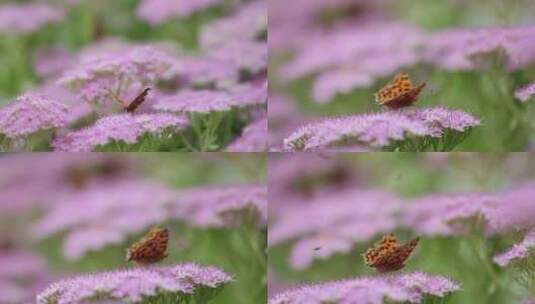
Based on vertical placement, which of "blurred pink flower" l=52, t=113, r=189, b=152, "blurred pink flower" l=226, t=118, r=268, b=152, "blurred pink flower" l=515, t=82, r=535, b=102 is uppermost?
"blurred pink flower" l=515, t=82, r=535, b=102

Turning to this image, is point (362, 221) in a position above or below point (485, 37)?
below

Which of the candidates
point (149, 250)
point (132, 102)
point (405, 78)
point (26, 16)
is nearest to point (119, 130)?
point (132, 102)

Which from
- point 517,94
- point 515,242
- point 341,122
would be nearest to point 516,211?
point 515,242

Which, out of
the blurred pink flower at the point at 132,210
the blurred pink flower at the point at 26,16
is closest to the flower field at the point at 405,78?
Answer: the blurred pink flower at the point at 132,210

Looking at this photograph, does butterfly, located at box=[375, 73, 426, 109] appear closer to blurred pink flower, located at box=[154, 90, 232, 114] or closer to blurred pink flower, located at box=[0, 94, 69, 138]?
blurred pink flower, located at box=[154, 90, 232, 114]

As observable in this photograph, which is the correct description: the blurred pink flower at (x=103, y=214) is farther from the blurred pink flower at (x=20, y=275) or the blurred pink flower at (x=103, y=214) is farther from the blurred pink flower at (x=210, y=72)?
the blurred pink flower at (x=210, y=72)

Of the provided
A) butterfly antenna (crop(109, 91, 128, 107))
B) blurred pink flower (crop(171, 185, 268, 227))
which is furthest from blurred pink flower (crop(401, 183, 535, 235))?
butterfly antenna (crop(109, 91, 128, 107))

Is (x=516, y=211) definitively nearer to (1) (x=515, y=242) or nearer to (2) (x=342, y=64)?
(1) (x=515, y=242)
